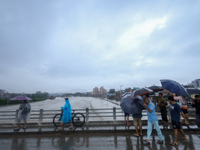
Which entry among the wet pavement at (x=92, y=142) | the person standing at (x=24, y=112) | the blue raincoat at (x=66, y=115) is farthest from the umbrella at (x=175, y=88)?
the person standing at (x=24, y=112)

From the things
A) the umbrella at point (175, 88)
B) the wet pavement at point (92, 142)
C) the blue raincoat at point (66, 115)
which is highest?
the umbrella at point (175, 88)

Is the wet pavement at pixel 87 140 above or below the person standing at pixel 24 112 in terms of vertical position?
below

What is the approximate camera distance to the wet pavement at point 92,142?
163 inches

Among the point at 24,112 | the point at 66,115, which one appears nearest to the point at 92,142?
the point at 66,115

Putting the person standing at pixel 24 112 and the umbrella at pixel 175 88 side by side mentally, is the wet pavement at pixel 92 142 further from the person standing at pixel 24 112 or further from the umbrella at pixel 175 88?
the umbrella at pixel 175 88

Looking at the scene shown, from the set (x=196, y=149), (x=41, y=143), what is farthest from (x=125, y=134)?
(x=41, y=143)

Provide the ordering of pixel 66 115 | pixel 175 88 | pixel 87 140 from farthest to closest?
pixel 66 115 → pixel 87 140 → pixel 175 88

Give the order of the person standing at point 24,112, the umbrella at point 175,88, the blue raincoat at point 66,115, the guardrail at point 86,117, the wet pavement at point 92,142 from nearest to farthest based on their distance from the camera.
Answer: the wet pavement at point 92,142
the umbrella at point 175,88
the blue raincoat at point 66,115
the person standing at point 24,112
the guardrail at point 86,117

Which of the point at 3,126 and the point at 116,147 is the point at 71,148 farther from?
the point at 3,126

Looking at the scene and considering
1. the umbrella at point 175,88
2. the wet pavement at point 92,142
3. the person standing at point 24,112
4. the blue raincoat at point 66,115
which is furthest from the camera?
the person standing at point 24,112

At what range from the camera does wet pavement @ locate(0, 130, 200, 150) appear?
414cm

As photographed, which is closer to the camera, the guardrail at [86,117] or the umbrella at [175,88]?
the umbrella at [175,88]

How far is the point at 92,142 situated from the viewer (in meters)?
4.66

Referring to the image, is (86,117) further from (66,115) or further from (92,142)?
(92,142)
